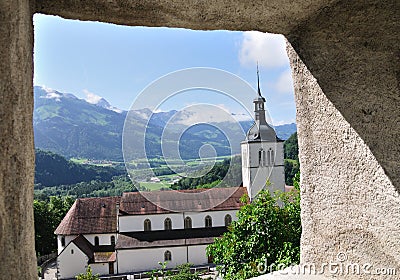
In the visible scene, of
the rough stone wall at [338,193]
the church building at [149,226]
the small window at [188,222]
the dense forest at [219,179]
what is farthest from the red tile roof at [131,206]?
the rough stone wall at [338,193]

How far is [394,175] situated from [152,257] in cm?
2594

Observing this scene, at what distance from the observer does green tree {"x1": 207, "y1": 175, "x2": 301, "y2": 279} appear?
422 cm

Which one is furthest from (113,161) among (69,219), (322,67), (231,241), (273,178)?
(322,67)

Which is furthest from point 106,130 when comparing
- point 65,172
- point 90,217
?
point 90,217

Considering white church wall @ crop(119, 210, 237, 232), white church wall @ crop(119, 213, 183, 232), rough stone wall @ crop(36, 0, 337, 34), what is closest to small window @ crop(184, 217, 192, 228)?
white church wall @ crop(119, 210, 237, 232)

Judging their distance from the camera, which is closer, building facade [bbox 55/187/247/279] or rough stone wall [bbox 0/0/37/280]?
rough stone wall [bbox 0/0/37/280]

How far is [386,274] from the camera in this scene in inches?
46.9

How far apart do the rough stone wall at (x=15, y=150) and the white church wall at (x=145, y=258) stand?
2549cm

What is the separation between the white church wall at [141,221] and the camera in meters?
26.9

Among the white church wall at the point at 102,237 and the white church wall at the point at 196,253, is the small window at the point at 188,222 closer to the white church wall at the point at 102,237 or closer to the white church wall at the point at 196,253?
the white church wall at the point at 196,253

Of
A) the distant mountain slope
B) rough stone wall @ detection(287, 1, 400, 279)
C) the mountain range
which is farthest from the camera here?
the distant mountain slope

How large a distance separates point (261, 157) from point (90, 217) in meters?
12.2

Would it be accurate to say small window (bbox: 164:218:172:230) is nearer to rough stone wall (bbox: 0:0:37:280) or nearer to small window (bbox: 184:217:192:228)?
small window (bbox: 184:217:192:228)

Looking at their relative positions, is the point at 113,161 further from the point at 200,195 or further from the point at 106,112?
the point at 106,112
